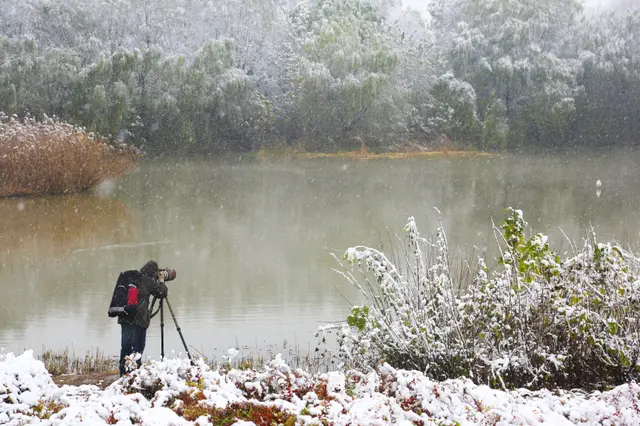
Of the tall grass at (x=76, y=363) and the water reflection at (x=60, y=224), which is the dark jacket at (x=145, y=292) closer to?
the tall grass at (x=76, y=363)

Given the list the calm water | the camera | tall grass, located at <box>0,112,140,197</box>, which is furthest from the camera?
tall grass, located at <box>0,112,140,197</box>

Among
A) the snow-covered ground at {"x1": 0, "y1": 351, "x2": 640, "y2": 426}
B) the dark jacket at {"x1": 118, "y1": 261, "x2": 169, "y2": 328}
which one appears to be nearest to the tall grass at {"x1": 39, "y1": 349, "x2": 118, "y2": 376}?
the dark jacket at {"x1": 118, "y1": 261, "x2": 169, "y2": 328}

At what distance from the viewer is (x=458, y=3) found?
128 ft

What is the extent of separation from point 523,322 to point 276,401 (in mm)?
2028

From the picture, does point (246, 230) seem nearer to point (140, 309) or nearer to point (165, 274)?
point (165, 274)

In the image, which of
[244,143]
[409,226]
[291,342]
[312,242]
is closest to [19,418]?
[409,226]

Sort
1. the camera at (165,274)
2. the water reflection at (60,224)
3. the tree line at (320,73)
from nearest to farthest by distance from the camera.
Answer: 1. the camera at (165,274)
2. the water reflection at (60,224)
3. the tree line at (320,73)

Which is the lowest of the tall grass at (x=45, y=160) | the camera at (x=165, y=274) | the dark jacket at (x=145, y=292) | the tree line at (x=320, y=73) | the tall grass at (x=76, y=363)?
the tall grass at (x=76, y=363)

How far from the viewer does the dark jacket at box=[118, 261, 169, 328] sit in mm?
5379

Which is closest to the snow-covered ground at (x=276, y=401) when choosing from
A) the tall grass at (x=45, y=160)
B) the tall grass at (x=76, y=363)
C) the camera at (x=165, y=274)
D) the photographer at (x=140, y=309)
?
the photographer at (x=140, y=309)

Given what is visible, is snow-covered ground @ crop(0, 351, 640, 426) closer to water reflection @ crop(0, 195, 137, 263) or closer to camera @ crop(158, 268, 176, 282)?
camera @ crop(158, 268, 176, 282)

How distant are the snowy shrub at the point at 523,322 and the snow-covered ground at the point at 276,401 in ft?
2.78

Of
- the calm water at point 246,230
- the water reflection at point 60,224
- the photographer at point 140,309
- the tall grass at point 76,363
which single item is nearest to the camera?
the photographer at point 140,309

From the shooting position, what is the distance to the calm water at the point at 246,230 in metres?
8.41
